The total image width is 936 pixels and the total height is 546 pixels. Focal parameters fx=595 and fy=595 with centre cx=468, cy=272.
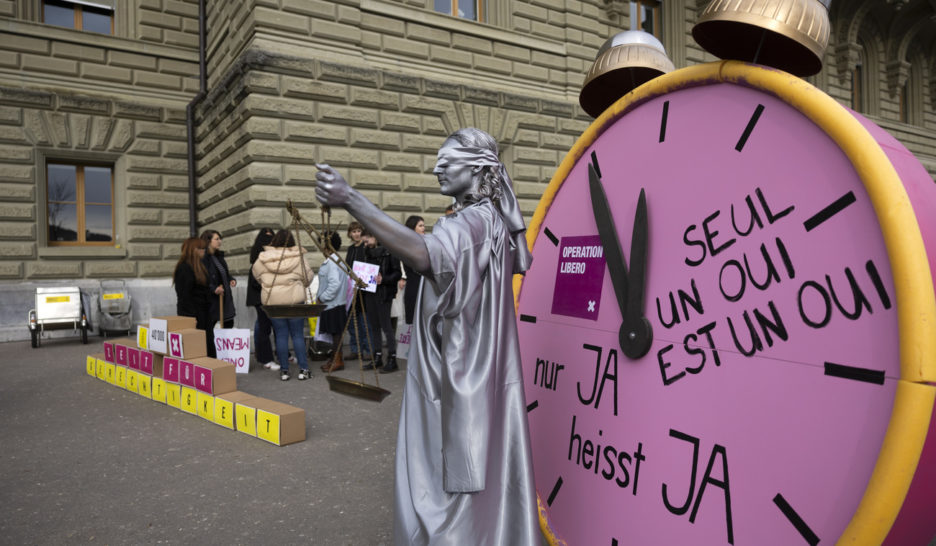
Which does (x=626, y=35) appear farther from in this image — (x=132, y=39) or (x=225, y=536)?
(x=132, y=39)

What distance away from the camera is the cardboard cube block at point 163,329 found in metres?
5.20

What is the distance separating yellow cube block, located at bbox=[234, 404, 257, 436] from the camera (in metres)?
4.21

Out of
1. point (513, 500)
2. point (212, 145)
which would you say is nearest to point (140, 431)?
point (513, 500)

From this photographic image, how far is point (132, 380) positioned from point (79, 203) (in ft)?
23.7

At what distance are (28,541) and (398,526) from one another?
2.01 m

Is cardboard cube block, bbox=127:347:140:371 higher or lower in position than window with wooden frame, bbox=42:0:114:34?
lower

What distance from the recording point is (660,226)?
1502 millimetres

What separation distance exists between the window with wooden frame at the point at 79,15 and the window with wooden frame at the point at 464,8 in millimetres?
6468

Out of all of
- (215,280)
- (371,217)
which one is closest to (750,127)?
(371,217)

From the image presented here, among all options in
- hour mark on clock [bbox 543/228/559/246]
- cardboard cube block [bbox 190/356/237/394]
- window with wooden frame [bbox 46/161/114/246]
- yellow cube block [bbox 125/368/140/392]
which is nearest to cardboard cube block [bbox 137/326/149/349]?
yellow cube block [bbox 125/368/140/392]

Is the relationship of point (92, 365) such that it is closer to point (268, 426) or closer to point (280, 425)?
point (268, 426)

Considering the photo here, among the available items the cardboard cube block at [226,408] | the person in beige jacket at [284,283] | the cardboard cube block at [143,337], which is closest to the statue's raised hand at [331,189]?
the cardboard cube block at [226,408]

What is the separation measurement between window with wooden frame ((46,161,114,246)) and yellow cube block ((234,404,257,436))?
8.86 m

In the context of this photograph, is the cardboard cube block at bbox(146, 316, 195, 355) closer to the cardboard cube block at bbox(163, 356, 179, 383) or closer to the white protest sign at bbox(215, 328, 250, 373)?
the cardboard cube block at bbox(163, 356, 179, 383)
